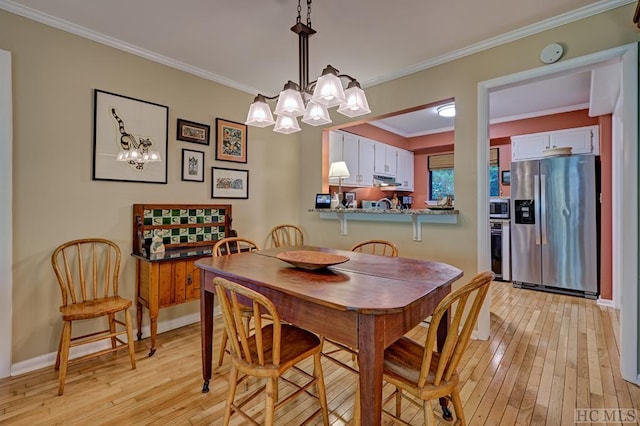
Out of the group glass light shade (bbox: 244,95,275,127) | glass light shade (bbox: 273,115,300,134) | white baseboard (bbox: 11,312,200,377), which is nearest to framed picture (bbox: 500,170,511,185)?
glass light shade (bbox: 273,115,300,134)

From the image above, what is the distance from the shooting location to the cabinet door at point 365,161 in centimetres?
467

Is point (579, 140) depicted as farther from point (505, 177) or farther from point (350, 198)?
point (350, 198)

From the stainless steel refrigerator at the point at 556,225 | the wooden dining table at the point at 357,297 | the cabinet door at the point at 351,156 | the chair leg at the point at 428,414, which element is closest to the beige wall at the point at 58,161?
the wooden dining table at the point at 357,297

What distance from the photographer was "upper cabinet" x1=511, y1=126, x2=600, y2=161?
4121 millimetres

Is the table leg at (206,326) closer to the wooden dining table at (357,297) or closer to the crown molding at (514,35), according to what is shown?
the wooden dining table at (357,297)

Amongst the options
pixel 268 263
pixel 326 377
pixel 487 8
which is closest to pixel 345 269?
pixel 268 263

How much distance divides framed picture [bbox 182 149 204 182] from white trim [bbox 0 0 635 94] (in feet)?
2.67

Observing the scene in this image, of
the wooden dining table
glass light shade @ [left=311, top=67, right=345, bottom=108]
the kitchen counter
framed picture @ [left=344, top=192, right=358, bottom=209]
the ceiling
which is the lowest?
the wooden dining table

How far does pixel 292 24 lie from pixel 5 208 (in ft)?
7.93

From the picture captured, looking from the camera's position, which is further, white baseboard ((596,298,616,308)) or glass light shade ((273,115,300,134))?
white baseboard ((596,298,616,308))

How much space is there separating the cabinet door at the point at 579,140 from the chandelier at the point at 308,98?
3916 millimetres

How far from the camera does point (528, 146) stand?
459cm

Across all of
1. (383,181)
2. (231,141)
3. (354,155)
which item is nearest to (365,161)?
(354,155)

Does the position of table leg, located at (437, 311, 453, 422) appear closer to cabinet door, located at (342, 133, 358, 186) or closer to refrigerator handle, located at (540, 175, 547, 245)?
cabinet door, located at (342, 133, 358, 186)
